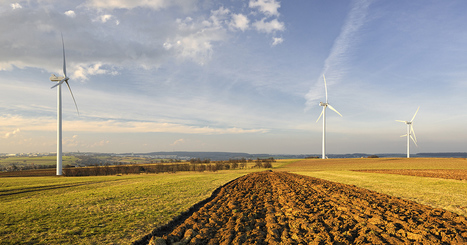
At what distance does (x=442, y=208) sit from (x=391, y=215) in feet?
17.6

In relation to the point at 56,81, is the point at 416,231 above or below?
below

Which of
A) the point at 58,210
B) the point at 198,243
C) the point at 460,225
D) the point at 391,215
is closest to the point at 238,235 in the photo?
the point at 198,243

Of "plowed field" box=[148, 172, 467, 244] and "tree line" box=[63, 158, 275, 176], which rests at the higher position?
"plowed field" box=[148, 172, 467, 244]

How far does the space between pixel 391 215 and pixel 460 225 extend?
2863 mm

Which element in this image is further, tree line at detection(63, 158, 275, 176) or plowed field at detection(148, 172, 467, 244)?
tree line at detection(63, 158, 275, 176)

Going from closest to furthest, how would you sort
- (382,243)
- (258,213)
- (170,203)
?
(382,243) < (258,213) < (170,203)

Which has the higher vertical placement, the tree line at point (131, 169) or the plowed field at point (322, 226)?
the plowed field at point (322, 226)

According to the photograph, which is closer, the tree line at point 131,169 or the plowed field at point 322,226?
the plowed field at point 322,226

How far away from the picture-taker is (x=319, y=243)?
9.66 metres

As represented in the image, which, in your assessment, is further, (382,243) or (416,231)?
(416,231)

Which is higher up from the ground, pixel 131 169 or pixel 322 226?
pixel 322 226

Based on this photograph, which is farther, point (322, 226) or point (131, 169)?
point (131, 169)

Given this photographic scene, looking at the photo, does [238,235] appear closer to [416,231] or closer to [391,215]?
[416,231]

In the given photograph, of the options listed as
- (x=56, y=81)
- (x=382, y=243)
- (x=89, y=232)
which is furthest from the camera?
(x=56, y=81)
